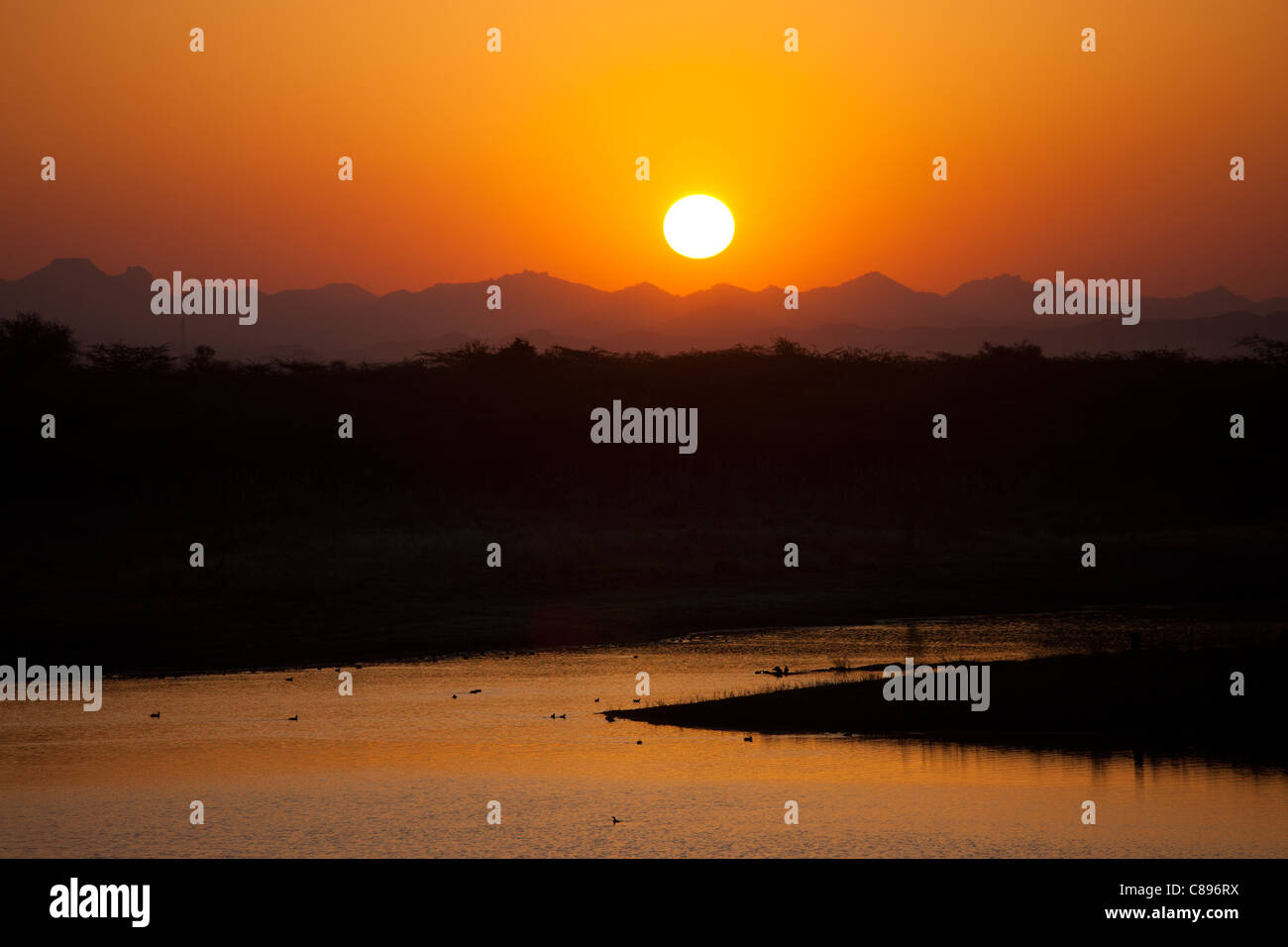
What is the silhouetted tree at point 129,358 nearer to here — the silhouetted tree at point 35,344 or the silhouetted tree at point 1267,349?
the silhouetted tree at point 35,344

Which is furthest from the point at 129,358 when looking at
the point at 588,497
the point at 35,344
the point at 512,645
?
the point at 512,645

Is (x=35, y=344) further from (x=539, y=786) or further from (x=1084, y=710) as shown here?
(x=1084, y=710)

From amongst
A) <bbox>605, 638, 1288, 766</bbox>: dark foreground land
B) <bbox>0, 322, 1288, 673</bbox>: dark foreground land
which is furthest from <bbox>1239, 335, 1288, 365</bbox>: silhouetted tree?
<bbox>605, 638, 1288, 766</bbox>: dark foreground land

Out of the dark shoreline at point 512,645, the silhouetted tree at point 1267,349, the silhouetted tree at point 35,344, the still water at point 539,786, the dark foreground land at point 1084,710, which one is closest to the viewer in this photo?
the still water at point 539,786

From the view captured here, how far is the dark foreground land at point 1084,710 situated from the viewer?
20266 mm

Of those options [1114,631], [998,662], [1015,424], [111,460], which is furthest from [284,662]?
[1015,424]

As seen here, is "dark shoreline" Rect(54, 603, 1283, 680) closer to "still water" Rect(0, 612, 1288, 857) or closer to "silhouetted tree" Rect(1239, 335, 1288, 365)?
"still water" Rect(0, 612, 1288, 857)

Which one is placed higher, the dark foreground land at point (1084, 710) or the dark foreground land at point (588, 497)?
the dark foreground land at point (588, 497)

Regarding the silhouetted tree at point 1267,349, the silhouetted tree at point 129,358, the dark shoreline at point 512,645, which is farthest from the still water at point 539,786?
the silhouetted tree at point 1267,349

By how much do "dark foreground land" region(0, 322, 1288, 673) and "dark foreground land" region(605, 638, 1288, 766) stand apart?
1009 cm

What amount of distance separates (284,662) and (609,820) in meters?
14.7

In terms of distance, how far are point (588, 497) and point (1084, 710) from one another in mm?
37110

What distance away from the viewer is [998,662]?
82.0 ft

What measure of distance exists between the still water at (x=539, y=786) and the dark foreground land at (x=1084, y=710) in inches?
29.4
